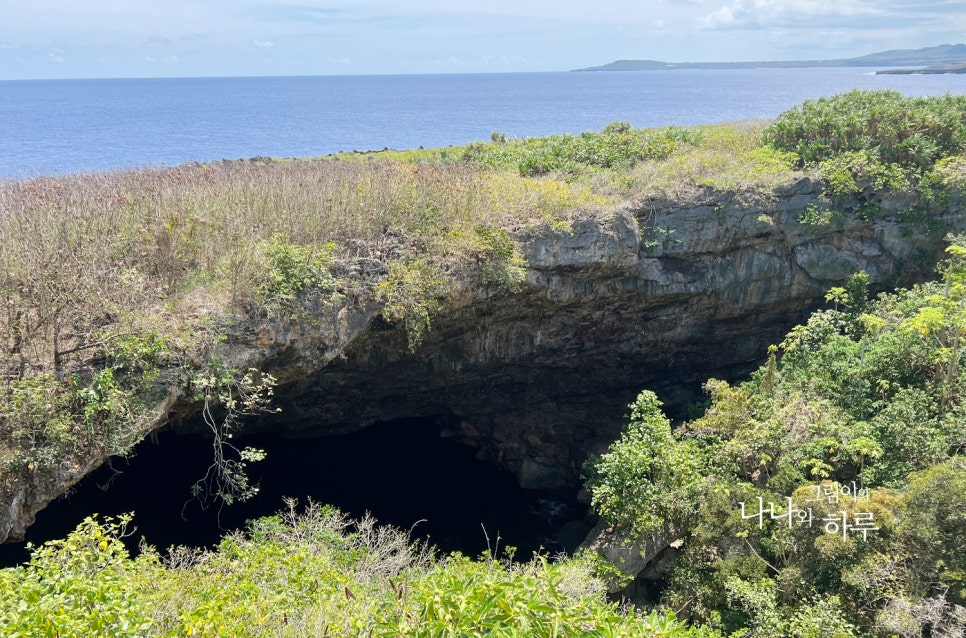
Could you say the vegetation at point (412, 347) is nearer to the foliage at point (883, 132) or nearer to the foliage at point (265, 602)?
the foliage at point (265, 602)

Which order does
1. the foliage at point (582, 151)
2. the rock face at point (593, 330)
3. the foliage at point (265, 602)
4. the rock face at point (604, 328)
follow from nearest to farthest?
1. the foliage at point (265, 602)
2. the rock face at point (593, 330)
3. the rock face at point (604, 328)
4. the foliage at point (582, 151)

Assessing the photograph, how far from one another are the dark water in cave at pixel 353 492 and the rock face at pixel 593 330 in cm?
87

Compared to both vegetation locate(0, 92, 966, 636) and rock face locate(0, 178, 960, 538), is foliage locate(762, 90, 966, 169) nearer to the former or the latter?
vegetation locate(0, 92, 966, 636)

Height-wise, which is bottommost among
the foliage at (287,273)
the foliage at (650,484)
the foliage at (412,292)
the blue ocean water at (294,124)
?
the foliage at (650,484)

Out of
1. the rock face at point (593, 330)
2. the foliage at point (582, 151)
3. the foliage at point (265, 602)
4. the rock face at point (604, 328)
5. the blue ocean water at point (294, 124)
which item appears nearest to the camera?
the foliage at point (265, 602)

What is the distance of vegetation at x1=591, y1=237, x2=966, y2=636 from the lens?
10250 mm

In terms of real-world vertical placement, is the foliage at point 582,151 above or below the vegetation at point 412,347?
above

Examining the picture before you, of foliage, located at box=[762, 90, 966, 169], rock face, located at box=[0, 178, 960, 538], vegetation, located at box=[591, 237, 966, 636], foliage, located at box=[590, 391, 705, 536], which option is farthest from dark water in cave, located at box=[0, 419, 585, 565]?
foliage, located at box=[762, 90, 966, 169]

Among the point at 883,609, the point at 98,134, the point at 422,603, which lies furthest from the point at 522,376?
the point at 98,134

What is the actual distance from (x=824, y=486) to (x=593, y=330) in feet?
28.3

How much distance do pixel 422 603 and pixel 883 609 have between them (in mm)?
8326

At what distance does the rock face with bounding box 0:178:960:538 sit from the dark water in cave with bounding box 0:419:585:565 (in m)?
0.87

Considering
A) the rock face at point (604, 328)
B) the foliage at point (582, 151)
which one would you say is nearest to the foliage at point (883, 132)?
the rock face at point (604, 328)

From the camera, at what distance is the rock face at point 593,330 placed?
16.4m
